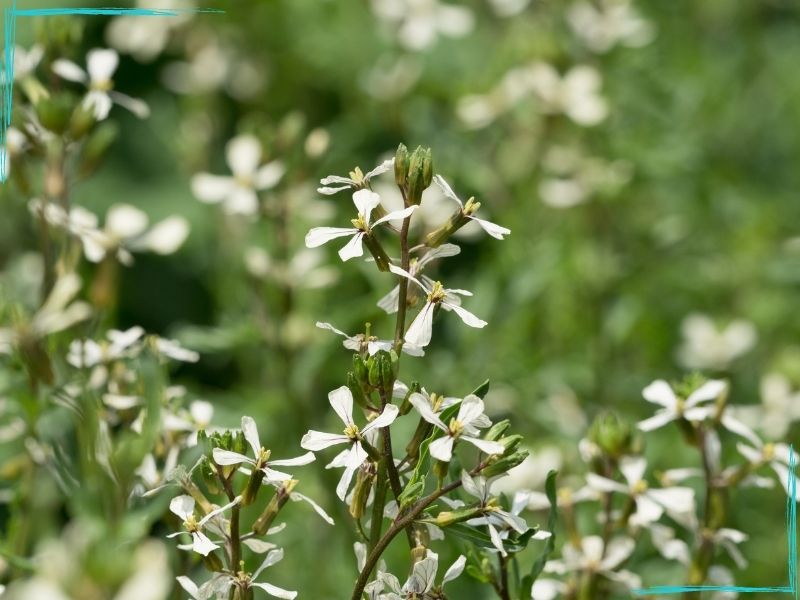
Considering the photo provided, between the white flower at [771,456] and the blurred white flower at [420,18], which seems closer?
the white flower at [771,456]

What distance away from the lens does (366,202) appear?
3.51 ft

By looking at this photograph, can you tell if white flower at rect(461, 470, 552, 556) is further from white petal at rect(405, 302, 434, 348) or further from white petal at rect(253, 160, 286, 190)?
white petal at rect(253, 160, 286, 190)

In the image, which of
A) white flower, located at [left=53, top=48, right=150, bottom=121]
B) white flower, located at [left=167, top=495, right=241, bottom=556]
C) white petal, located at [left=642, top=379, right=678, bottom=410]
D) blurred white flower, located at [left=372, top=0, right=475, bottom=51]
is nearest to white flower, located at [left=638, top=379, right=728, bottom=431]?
white petal, located at [left=642, top=379, right=678, bottom=410]

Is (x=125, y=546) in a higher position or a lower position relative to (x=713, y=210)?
higher

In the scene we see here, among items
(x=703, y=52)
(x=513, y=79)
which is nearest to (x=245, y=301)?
(x=513, y=79)

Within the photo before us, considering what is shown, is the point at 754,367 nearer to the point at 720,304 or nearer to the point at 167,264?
the point at 720,304

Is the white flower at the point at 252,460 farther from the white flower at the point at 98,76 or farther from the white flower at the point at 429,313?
the white flower at the point at 98,76

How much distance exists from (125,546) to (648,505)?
557 mm

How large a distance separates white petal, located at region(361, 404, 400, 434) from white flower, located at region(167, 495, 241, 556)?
0.44 feet

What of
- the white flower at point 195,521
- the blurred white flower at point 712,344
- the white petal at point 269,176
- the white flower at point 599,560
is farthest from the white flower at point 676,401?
the blurred white flower at point 712,344

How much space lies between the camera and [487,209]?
99.0 inches

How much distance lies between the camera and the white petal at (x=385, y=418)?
3.24 feet

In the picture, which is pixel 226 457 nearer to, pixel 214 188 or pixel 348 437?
pixel 348 437

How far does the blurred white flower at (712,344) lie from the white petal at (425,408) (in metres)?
1.53
